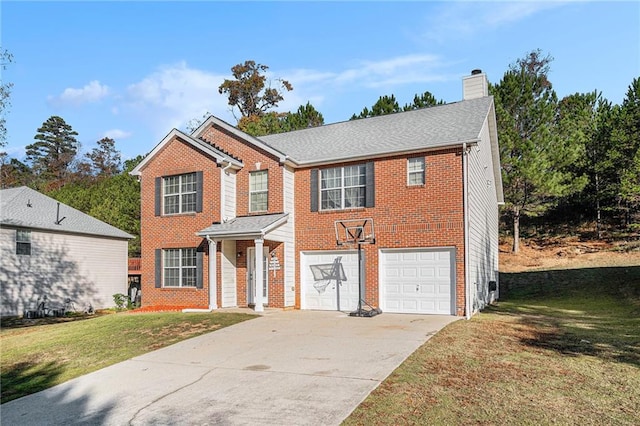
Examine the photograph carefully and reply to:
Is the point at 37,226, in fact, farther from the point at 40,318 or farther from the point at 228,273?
the point at 228,273

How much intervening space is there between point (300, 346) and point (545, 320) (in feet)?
25.6

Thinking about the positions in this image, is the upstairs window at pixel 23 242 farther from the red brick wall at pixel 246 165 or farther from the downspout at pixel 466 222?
the downspout at pixel 466 222

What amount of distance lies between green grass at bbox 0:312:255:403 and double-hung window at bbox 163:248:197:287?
1955 millimetres

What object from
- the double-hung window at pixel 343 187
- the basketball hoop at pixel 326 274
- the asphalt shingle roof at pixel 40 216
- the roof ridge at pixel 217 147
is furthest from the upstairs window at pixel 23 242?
the double-hung window at pixel 343 187

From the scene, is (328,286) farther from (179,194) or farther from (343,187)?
(179,194)

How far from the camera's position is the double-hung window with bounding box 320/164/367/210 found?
15.6m

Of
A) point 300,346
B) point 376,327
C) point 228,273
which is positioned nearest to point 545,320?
point 376,327

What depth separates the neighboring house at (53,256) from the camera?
67.3 feet

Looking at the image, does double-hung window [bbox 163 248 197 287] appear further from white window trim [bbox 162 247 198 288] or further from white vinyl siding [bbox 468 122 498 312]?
white vinyl siding [bbox 468 122 498 312]

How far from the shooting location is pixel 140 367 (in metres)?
8.79

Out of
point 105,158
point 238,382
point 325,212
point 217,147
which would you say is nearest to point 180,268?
point 217,147

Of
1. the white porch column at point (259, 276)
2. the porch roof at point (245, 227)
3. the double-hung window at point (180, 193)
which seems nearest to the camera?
the white porch column at point (259, 276)

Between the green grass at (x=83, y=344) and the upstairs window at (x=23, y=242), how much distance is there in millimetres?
6942

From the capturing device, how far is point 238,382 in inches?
294
